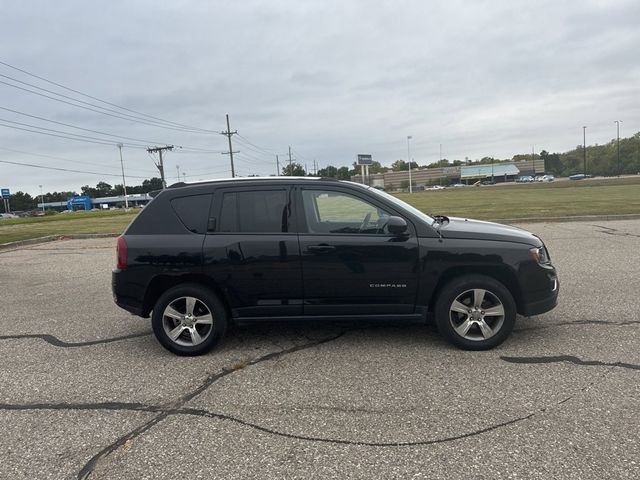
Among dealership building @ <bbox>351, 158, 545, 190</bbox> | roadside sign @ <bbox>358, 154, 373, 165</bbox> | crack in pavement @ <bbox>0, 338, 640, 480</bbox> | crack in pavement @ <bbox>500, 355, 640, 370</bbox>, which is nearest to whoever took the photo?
crack in pavement @ <bbox>0, 338, 640, 480</bbox>

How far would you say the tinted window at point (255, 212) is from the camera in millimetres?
4539

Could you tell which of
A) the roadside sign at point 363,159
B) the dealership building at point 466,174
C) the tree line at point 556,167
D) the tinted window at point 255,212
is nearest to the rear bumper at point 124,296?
the tinted window at point 255,212

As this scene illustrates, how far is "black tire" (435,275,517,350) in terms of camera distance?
4301mm

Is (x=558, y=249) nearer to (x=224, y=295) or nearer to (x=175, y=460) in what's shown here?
(x=224, y=295)

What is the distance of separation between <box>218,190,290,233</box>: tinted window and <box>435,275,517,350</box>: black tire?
1.76 meters

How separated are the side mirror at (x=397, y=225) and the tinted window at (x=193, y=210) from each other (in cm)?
187

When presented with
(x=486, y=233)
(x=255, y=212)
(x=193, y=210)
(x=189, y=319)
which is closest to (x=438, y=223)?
(x=486, y=233)

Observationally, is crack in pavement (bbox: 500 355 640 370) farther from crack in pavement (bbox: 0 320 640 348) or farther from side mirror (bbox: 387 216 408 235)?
side mirror (bbox: 387 216 408 235)

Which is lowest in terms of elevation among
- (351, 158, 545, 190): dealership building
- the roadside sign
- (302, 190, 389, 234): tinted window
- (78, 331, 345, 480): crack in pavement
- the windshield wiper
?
(78, 331, 345, 480): crack in pavement

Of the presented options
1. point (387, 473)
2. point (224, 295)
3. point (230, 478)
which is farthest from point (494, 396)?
point (224, 295)

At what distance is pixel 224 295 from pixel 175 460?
6.24ft

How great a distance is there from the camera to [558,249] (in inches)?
388

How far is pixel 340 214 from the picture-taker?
475cm

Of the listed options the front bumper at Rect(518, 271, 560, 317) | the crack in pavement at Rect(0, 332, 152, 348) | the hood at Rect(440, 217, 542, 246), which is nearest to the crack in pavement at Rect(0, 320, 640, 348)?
the crack in pavement at Rect(0, 332, 152, 348)
